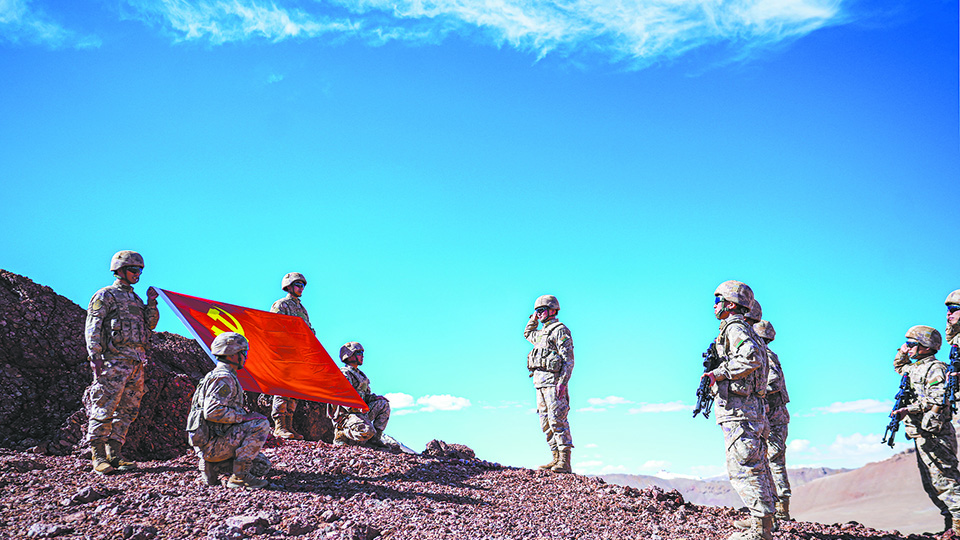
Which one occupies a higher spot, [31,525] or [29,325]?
[29,325]

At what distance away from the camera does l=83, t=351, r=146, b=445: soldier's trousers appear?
9695 millimetres

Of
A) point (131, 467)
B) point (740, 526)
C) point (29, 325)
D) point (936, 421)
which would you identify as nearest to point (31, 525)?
point (131, 467)

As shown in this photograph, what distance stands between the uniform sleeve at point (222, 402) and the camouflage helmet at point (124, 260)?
3178mm

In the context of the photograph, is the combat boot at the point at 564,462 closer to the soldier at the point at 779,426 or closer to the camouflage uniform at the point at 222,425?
the soldier at the point at 779,426

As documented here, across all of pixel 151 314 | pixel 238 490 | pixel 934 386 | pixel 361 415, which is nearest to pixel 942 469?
pixel 934 386

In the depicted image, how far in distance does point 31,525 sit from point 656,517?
8038mm

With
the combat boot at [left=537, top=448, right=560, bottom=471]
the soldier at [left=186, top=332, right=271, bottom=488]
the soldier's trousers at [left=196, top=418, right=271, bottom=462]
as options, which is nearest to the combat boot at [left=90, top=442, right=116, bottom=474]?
the soldier at [left=186, top=332, right=271, bottom=488]

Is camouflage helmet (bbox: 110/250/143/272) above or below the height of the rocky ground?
above

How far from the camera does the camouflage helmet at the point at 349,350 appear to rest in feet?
41.4

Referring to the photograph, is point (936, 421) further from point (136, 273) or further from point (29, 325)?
point (29, 325)

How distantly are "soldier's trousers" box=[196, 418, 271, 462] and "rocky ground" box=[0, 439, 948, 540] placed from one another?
0.42 metres

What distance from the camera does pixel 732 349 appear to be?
8.22 m

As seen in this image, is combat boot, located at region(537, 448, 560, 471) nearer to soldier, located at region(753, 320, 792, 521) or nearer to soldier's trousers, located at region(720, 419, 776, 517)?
soldier, located at region(753, 320, 792, 521)

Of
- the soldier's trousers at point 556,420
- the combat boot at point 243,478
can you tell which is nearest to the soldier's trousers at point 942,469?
the soldier's trousers at point 556,420
